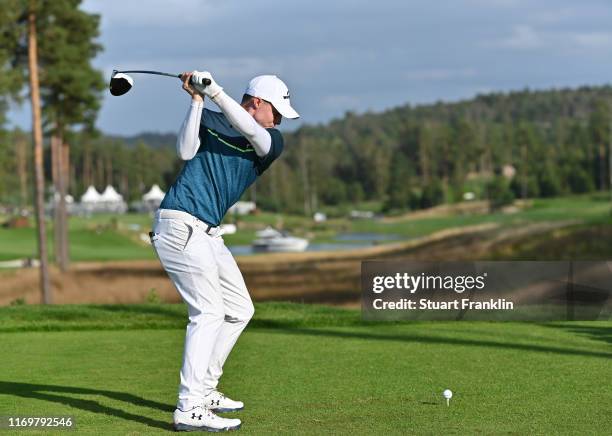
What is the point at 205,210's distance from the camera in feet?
22.4

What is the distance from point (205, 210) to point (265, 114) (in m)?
0.81

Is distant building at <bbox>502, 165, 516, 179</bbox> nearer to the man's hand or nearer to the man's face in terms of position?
the man's face

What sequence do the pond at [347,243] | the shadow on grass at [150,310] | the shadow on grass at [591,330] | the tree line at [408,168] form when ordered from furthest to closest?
the tree line at [408,168] < the pond at [347,243] < the shadow on grass at [150,310] < the shadow on grass at [591,330]

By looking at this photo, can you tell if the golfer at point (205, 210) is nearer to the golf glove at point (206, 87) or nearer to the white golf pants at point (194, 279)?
the white golf pants at point (194, 279)

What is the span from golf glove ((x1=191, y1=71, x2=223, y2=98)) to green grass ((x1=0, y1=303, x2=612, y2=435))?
222 cm

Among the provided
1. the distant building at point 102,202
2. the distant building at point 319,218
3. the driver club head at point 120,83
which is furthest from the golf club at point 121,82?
the distant building at point 102,202

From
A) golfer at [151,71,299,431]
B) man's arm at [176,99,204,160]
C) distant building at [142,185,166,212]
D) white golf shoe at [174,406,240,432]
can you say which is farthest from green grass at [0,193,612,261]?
man's arm at [176,99,204,160]

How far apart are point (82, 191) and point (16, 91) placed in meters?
135

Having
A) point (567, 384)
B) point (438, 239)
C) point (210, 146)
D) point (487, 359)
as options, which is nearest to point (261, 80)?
point (210, 146)

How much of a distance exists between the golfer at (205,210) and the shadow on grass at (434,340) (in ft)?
15.0

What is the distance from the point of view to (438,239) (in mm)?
97625

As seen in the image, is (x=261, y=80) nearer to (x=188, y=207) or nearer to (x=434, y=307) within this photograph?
(x=188, y=207)

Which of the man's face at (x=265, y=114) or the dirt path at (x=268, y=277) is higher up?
the man's face at (x=265, y=114)

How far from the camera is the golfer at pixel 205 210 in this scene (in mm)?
6688
